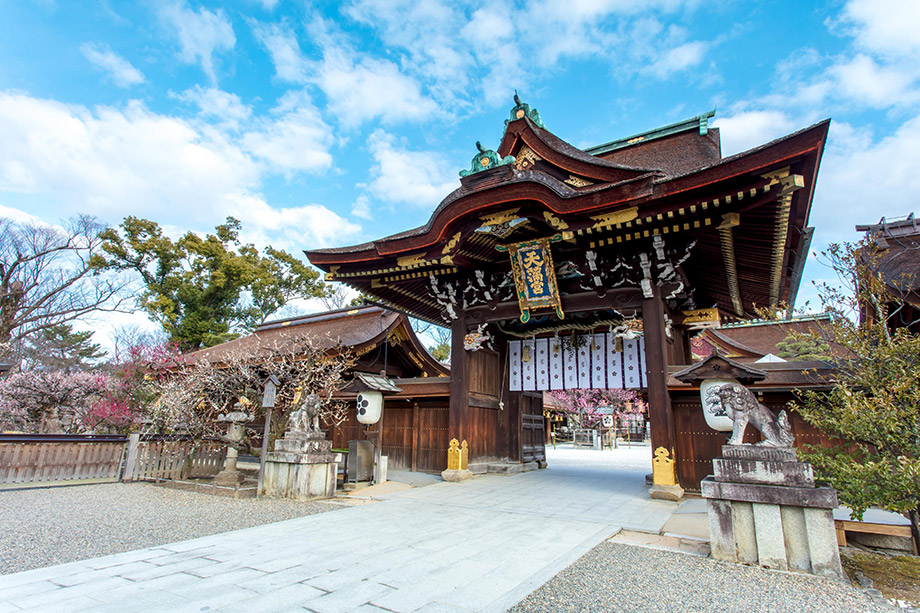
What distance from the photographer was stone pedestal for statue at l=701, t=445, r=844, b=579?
3752mm

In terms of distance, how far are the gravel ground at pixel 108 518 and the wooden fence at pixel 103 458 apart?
0.80 metres

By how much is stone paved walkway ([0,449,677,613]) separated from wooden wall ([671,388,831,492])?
179 cm

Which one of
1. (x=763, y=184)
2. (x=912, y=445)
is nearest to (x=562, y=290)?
(x=763, y=184)

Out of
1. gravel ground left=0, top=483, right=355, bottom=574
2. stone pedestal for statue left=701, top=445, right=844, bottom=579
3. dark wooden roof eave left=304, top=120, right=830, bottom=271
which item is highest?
dark wooden roof eave left=304, top=120, right=830, bottom=271

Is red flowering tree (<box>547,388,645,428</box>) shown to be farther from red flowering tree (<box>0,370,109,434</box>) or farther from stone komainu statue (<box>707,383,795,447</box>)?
stone komainu statue (<box>707,383,795,447</box>)

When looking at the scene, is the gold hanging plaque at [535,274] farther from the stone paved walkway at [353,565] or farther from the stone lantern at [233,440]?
the stone lantern at [233,440]

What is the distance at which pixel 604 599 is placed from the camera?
10.3 feet

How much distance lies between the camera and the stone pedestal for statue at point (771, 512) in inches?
148

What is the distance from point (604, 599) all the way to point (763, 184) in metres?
5.72

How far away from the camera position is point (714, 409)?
21.5ft

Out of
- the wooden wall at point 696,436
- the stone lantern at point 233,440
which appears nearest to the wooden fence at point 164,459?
the stone lantern at point 233,440

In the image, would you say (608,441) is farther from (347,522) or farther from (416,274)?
(347,522)

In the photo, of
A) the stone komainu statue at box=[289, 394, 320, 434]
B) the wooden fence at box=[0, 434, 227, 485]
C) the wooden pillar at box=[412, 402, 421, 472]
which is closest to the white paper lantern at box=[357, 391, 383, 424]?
the stone komainu statue at box=[289, 394, 320, 434]

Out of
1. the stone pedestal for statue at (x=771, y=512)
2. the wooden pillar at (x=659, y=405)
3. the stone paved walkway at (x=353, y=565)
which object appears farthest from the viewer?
→ the wooden pillar at (x=659, y=405)
